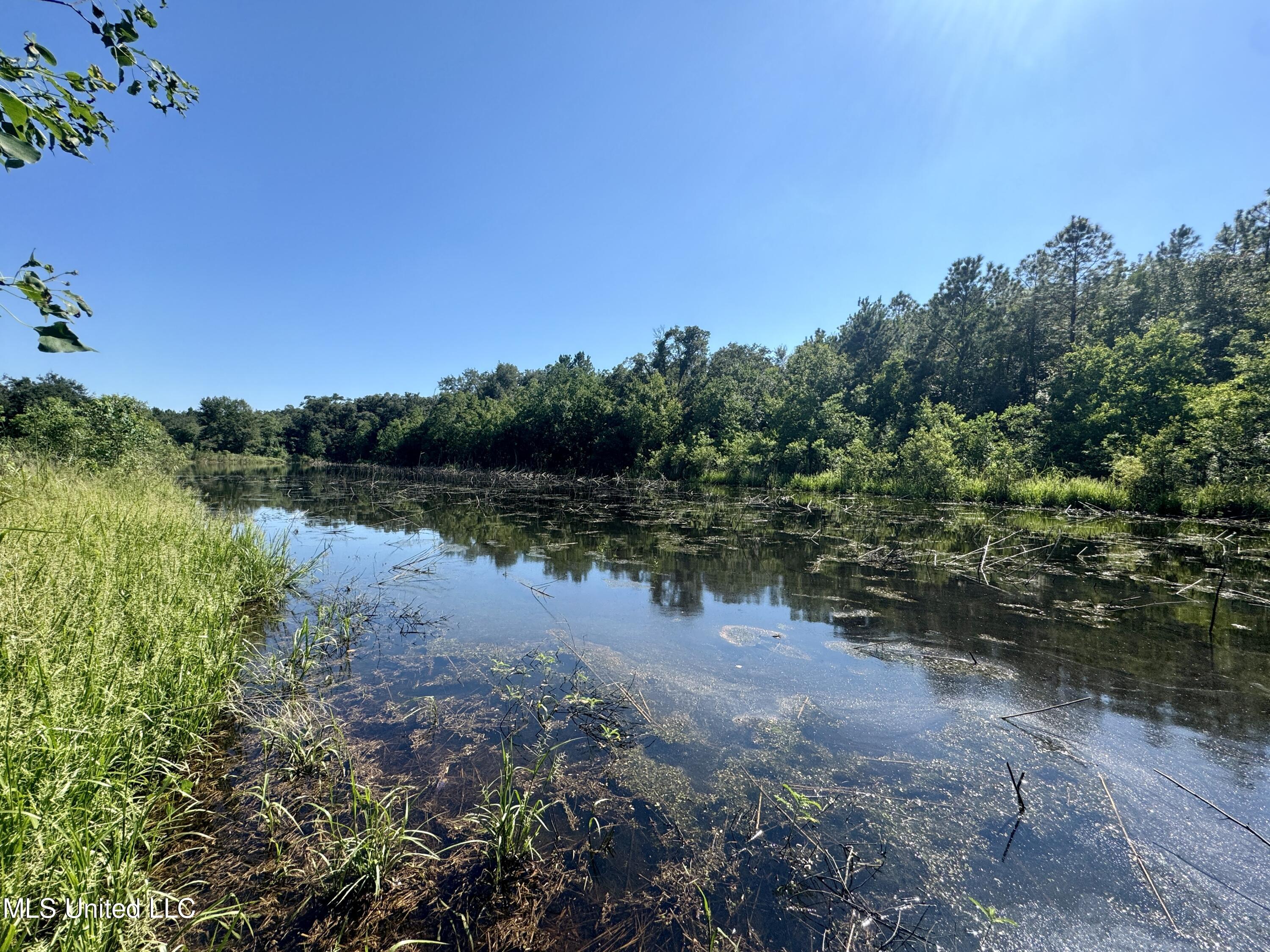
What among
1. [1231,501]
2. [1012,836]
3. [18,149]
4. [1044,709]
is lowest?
[1012,836]

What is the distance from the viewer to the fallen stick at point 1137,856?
2406 mm

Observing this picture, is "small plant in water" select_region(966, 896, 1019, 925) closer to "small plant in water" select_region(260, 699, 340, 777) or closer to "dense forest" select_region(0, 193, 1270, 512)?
"small plant in water" select_region(260, 699, 340, 777)

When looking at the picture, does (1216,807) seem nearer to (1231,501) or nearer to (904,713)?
(904,713)

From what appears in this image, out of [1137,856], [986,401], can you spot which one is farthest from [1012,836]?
[986,401]

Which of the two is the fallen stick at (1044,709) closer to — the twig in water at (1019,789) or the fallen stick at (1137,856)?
the fallen stick at (1137,856)

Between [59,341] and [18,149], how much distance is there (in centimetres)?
52

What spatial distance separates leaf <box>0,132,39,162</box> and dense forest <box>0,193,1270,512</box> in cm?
2536

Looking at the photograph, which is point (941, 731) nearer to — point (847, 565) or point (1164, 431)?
point (847, 565)

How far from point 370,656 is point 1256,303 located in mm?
48848

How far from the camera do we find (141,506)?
6.47m

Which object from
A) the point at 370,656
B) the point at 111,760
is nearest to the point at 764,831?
the point at 111,760

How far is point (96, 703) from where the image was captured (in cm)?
237

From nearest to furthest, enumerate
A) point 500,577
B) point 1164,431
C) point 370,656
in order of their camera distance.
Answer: point 370,656 < point 500,577 < point 1164,431

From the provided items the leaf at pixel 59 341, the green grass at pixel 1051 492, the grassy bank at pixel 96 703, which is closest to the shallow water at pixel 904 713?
the grassy bank at pixel 96 703
